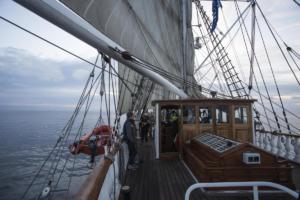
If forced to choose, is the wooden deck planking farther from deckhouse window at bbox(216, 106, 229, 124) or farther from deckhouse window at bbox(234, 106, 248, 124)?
deckhouse window at bbox(234, 106, 248, 124)

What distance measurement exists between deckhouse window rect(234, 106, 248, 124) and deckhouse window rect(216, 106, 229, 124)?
321 millimetres

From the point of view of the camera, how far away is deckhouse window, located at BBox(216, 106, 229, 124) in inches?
316

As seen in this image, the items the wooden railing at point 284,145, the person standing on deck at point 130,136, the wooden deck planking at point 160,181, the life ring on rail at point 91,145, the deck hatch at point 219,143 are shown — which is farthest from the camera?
the life ring on rail at point 91,145

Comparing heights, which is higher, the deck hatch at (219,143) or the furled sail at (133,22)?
the furled sail at (133,22)

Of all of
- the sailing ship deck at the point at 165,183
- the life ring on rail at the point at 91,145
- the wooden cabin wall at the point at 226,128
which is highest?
the wooden cabin wall at the point at 226,128

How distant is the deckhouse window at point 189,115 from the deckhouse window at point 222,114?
87 cm

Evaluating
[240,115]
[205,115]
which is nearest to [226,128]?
[240,115]

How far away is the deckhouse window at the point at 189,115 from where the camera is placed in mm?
8094

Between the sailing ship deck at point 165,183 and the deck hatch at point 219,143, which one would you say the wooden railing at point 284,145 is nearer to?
the deck hatch at point 219,143

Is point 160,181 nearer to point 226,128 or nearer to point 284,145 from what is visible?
point 226,128

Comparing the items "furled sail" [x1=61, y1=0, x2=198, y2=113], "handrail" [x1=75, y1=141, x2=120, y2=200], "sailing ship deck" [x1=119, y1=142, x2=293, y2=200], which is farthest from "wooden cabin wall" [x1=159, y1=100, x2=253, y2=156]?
"handrail" [x1=75, y1=141, x2=120, y2=200]

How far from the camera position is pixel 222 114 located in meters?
8.10

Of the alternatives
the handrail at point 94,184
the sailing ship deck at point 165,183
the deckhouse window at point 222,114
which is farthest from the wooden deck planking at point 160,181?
the deckhouse window at point 222,114

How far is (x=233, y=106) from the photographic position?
793 cm
